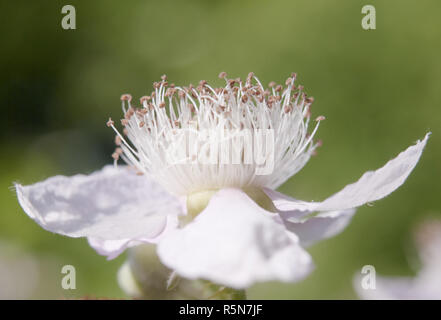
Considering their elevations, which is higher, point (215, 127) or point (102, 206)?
point (215, 127)

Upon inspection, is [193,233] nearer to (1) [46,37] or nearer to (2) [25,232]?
(2) [25,232]

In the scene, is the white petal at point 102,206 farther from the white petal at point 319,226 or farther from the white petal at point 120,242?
the white petal at point 319,226

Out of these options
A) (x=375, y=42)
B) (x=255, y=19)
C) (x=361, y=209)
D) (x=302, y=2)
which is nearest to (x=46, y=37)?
(x=255, y=19)

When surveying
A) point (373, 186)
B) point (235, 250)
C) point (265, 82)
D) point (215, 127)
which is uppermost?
point (265, 82)

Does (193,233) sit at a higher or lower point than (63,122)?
lower

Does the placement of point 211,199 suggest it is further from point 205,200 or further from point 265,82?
point 265,82

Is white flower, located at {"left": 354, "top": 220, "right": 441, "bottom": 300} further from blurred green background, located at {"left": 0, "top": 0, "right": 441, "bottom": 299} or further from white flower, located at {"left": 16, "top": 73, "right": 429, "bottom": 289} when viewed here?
blurred green background, located at {"left": 0, "top": 0, "right": 441, "bottom": 299}

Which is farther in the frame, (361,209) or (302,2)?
(302,2)

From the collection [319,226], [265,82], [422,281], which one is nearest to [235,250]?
[319,226]
